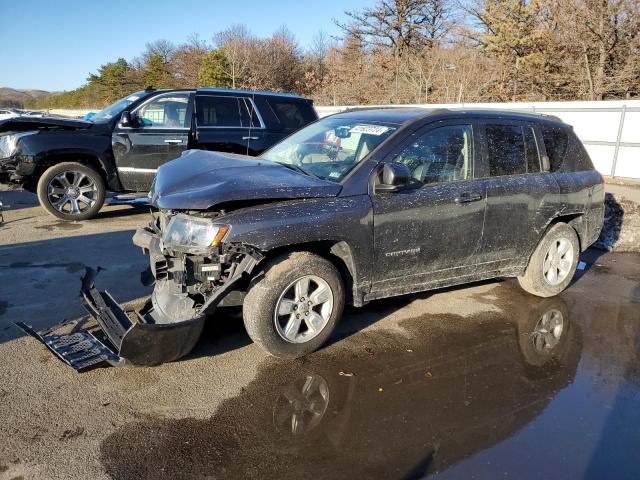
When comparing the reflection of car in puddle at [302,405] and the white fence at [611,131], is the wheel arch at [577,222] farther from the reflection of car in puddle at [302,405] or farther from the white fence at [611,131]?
the white fence at [611,131]

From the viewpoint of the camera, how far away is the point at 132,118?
7715 millimetres

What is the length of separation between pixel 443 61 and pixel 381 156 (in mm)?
23658

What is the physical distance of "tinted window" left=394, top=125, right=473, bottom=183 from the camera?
13.6 ft

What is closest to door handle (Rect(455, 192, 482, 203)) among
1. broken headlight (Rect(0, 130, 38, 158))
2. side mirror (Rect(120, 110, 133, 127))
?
side mirror (Rect(120, 110, 133, 127))

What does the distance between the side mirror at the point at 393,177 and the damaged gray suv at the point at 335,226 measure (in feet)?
0.04

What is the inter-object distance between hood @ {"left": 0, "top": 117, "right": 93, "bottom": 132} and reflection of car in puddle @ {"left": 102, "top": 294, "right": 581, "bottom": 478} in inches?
223

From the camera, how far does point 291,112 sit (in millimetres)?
8680

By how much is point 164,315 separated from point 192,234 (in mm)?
674

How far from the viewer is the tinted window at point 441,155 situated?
4.14 m

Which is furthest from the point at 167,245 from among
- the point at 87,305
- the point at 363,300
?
the point at 363,300

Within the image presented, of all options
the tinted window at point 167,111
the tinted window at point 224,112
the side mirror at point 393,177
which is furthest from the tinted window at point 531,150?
the tinted window at point 167,111

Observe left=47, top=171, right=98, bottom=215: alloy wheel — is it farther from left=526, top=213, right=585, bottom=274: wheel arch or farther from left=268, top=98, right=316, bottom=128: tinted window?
left=526, top=213, right=585, bottom=274: wheel arch

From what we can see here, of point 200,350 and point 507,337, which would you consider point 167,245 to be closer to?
Answer: point 200,350

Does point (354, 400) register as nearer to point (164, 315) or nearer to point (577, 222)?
point (164, 315)
